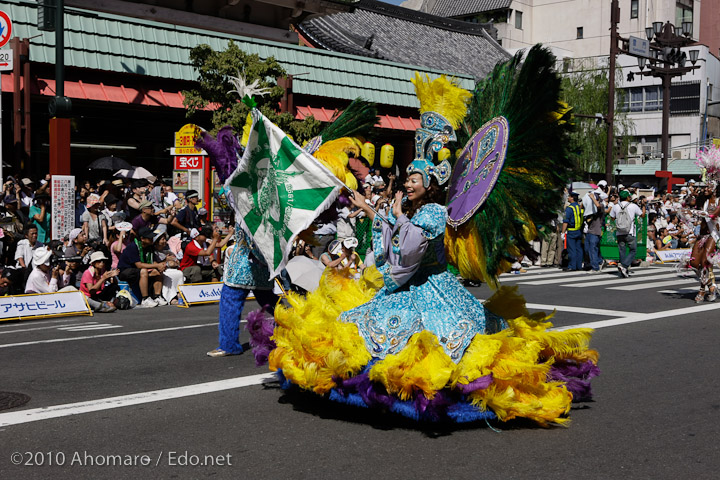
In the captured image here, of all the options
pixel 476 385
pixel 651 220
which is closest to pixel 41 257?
pixel 476 385

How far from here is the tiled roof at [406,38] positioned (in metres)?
28.9

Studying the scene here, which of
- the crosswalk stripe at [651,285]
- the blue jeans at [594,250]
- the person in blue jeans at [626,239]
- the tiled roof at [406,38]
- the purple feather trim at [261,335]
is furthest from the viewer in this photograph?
the tiled roof at [406,38]

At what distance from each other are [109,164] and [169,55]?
302 centimetres

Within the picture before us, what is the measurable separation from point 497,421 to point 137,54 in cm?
1542

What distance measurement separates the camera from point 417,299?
541cm

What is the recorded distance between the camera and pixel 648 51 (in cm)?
3136

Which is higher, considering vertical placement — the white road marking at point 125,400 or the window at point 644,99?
the window at point 644,99

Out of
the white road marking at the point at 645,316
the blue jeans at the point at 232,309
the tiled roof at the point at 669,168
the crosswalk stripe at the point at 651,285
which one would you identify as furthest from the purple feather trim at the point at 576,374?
the tiled roof at the point at 669,168

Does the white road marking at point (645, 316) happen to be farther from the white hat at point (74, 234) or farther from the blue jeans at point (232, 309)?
the white hat at point (74, 234)

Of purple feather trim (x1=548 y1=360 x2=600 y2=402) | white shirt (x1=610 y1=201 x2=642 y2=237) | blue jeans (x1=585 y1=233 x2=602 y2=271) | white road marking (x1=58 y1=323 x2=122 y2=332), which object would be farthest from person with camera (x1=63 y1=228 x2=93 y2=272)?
white shirt (x1=610 y1=201 x2=642 y2=237)

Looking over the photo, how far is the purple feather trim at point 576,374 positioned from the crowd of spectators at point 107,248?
7.80 meters

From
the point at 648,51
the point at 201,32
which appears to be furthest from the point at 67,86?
the point at 648,51

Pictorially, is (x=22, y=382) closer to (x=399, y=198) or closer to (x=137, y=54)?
(x=399, y=198)

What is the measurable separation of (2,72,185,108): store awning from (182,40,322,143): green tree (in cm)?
124
